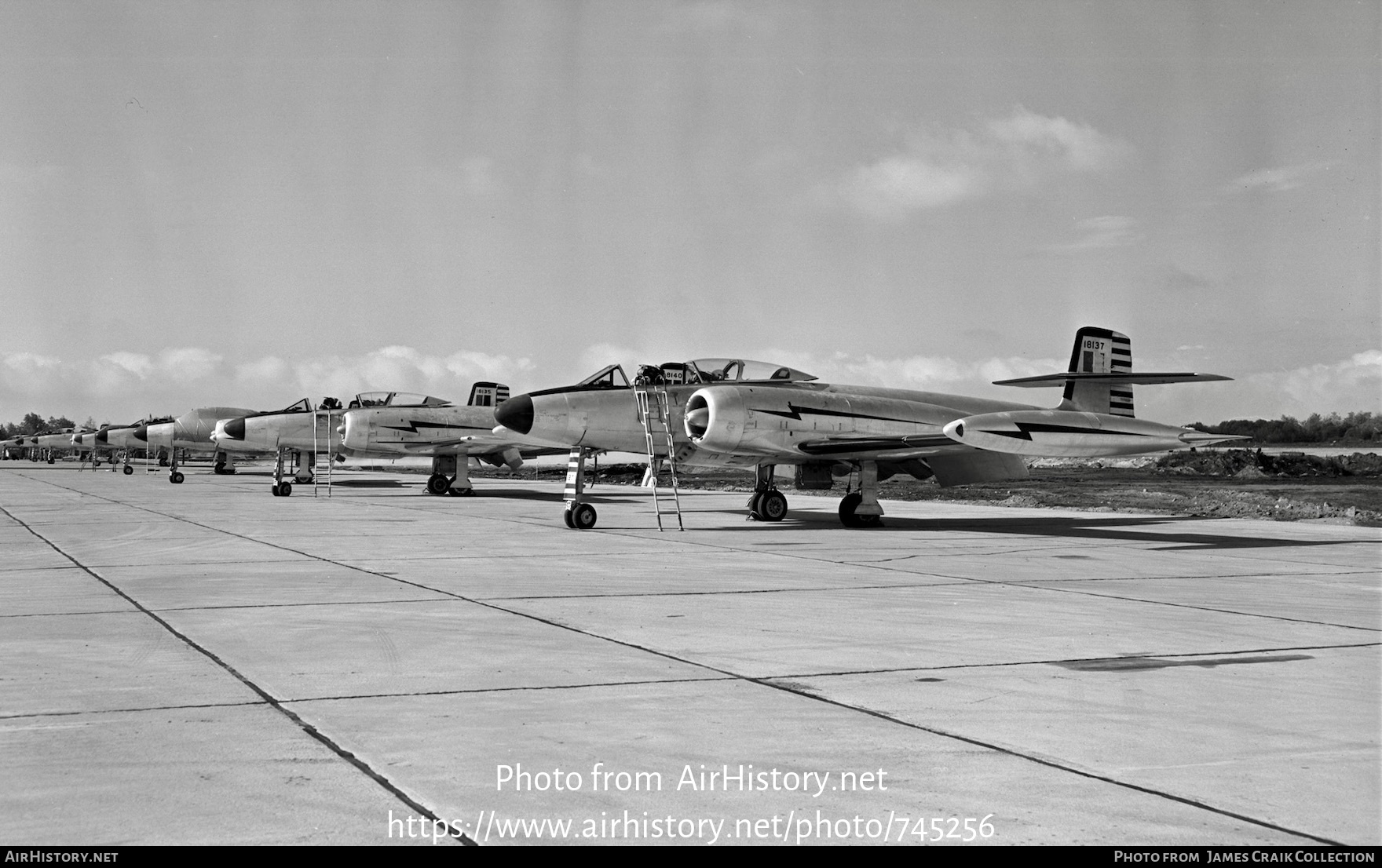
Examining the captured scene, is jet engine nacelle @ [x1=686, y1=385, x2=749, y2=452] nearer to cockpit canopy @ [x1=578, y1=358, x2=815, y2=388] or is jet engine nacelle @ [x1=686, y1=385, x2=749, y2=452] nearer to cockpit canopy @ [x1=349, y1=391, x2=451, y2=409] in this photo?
cockpit canopy @ [x1=578, y1=358, x2=815, y2=388]

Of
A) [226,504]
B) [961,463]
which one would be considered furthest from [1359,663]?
[226,504]

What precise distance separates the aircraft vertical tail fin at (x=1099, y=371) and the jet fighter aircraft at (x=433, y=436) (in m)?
16.0

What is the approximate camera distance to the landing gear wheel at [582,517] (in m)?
18.0

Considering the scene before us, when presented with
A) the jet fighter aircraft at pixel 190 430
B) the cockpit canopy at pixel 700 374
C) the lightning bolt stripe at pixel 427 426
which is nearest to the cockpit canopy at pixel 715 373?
the cockpit canopy at pixel 700 374

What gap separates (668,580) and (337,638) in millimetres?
4119

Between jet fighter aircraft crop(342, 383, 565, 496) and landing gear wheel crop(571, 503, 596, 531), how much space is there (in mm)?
13789

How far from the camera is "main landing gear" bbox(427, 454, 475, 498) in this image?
107 ft

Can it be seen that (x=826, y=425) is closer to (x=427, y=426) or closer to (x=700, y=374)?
(x=700, y=374)

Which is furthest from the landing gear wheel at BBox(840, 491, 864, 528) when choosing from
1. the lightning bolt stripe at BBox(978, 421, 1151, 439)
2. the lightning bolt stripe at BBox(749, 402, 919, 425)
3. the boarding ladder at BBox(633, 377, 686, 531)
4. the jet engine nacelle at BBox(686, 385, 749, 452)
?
the lightning bolt stripe at BBox(978, 421, 1151, 439)

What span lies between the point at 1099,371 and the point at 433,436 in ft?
63.0

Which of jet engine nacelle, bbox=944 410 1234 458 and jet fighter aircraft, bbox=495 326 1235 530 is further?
jet fighter aircraft, bbox=495 326 1235 530

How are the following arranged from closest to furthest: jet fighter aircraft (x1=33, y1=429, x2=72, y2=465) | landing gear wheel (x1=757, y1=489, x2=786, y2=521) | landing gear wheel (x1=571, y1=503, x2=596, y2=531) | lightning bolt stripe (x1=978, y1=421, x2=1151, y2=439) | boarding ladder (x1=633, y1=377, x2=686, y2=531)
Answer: lightning bolt stripe (x1=978, y1=421, x2=1151, y2=439), landing gear wheel (x1=571, y1=503, x2=596, y2=531), boarding ladder (x1=633, y1=377, x2=686, y2=531), landing gear wheel (x1=757, y1=489, x2=786, y2=521), jet fighter aircraft (x1=33, y1=429, x2=72, y2=465)

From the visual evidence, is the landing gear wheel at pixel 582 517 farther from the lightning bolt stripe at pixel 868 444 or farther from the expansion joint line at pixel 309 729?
the expansion joint line at pixel 309 729

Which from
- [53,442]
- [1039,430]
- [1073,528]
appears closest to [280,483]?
[1073,528]
